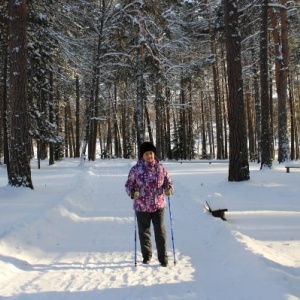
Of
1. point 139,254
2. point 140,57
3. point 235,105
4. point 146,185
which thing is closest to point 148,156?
point 146,185

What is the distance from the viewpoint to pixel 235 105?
1293 cm

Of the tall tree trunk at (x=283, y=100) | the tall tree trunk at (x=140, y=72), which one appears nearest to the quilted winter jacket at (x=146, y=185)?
the tall tree trunk at (x=283, y=100)

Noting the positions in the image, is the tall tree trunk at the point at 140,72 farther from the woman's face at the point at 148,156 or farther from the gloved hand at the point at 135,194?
the gloved hand at the point at 135,194

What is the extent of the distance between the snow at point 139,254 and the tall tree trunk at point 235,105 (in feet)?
5.38

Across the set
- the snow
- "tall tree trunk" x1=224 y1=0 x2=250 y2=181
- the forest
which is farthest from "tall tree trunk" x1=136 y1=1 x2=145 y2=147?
the snow

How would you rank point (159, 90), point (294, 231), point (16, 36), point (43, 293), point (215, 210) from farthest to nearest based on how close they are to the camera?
point (159, 90)
point (16, 36)
point (215, 210)
point (294, 231)
point (43, 293)

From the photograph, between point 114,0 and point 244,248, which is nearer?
point 244,248

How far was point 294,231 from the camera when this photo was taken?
7.14 meters

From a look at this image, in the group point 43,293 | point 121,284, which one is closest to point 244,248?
point 121,284

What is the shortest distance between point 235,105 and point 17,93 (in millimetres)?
7420

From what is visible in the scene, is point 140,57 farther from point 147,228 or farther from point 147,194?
point 147,228

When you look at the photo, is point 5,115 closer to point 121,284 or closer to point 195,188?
point 195,188

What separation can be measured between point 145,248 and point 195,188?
7220mm

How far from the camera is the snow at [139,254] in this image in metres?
4.60
